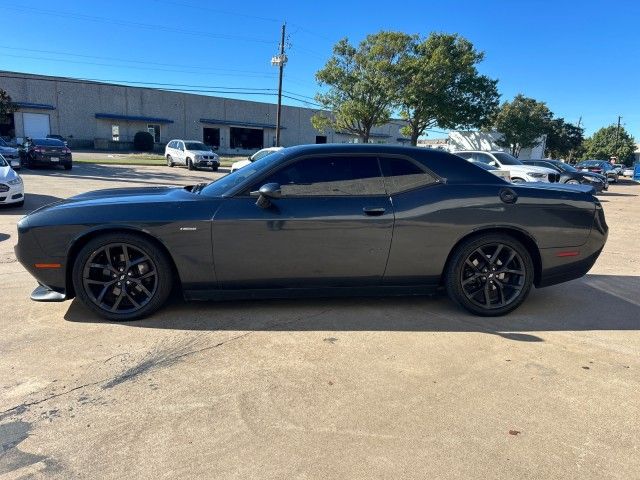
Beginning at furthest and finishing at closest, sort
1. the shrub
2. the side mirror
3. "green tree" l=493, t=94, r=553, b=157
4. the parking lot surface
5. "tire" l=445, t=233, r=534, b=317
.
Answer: the shrub
"green tree" l=493, t=94, r=553, b=157
"tire" l=445, t=233, r=534, b=317
the side mirror
the parking lot surface

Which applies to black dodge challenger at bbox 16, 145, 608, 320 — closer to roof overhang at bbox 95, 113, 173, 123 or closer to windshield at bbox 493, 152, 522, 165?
windshield at bbox 493, 152, 522, 165

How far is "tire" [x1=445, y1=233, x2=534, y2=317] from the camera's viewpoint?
163 inches

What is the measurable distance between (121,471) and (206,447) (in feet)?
1.35

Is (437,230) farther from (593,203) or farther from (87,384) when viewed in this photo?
(87,384)

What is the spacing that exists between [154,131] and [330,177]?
161ft

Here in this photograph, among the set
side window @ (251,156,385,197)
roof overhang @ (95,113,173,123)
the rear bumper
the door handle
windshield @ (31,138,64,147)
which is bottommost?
the rear bumper

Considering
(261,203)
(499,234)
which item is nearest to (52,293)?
(261,203)

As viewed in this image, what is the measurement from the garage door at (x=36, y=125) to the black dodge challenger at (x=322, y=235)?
147 ft

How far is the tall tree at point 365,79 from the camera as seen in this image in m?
29.7

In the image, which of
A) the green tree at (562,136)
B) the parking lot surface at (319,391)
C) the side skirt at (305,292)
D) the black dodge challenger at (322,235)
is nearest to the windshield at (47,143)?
the parking lot surface at (319,391)

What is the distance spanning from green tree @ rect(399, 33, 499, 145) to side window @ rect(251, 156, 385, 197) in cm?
2685

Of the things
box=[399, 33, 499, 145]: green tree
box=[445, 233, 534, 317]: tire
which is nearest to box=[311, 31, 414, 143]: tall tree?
box=[399, 33, 499, 145]: green tree

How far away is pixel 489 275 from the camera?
419cm

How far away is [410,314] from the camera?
4262 mm
